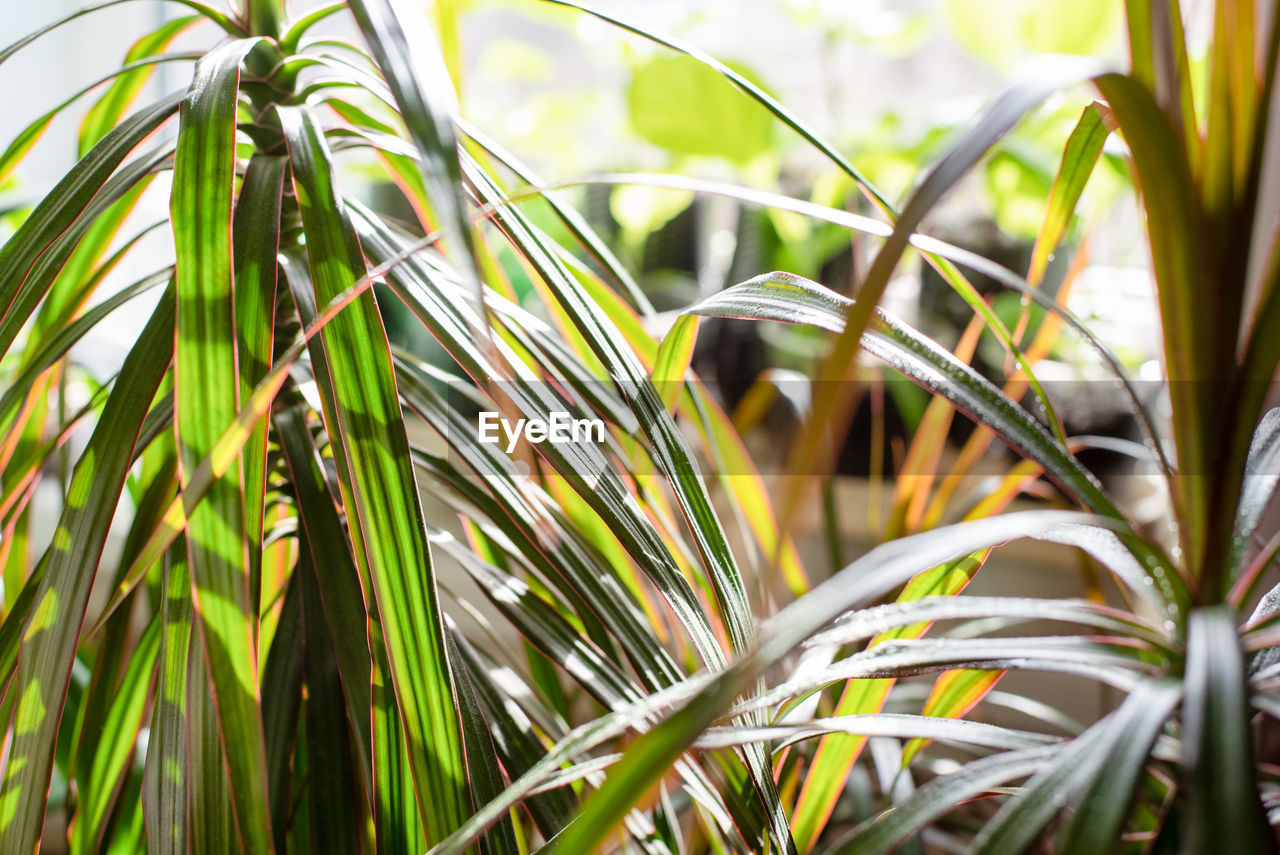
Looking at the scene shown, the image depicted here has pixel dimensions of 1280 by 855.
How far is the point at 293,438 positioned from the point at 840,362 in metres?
0.35

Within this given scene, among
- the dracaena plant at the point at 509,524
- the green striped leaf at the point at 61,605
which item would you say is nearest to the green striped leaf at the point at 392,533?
the dracaena plant at the point at 509,524

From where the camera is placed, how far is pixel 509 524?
1.47 feet

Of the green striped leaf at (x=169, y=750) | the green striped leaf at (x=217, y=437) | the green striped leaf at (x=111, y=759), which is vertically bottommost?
the green striped leaf at (x=111, y=759)

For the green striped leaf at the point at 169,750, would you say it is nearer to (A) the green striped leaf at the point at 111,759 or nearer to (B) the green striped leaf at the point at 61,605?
(B) the green striped leaf at the point at 61,605

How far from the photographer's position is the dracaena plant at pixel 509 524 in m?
0.27

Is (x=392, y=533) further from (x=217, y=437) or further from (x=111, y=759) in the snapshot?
(x=111, y=759)

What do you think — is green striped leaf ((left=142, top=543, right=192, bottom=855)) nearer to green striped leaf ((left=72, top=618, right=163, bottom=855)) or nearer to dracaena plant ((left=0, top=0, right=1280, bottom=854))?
dracaena plant ((left=0, top=0, right=1280, bottom=854))

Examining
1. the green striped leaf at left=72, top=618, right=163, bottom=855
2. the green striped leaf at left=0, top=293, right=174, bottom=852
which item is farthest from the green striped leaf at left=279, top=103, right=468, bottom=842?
the green striped leaf at left=72, top=618, right=163, bottom=855

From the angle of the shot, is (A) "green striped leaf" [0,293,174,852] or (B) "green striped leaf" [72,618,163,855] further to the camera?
(B) "green striped leaf" [72,618,163,855]

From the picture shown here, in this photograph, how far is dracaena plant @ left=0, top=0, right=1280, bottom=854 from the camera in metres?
0.27

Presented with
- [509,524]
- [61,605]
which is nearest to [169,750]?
[61,605]

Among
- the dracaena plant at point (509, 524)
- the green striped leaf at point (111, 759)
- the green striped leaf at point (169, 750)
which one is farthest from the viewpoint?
the green striped leaf at point (111, 759)

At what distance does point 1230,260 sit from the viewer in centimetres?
29

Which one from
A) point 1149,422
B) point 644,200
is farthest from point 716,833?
point 644,200
